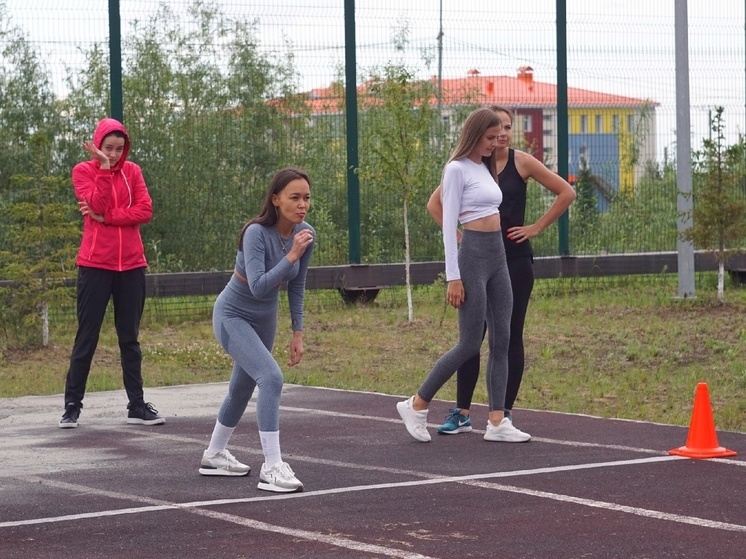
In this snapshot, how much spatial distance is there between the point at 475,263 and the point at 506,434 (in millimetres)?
1050

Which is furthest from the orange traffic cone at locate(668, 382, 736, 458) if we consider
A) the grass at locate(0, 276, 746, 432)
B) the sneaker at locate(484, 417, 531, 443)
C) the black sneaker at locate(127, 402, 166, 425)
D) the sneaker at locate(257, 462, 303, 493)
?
the black sneaker at locate(127, 402, 166, 425)

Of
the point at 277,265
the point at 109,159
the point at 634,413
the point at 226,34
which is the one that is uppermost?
the point at 226,34

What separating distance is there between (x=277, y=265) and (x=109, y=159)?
305 cm

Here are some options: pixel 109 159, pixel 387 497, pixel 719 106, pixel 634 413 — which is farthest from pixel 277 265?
pixel 719 106

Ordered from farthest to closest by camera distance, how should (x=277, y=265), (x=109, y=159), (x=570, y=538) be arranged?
(x=109, y=159) < (x=277, y=265) < (x=570, y=538)

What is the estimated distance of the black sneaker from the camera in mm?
9656

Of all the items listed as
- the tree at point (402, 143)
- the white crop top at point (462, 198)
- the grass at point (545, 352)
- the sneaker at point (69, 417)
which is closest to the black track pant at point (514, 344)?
the white crop top at point (462, 198)

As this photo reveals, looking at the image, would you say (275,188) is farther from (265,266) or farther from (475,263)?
(475,263)

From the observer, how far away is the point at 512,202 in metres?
8.96

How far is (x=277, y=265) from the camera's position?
7176mm

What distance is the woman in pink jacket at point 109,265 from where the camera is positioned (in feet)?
31.7

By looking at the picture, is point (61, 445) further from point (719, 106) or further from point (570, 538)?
point (719, 106)

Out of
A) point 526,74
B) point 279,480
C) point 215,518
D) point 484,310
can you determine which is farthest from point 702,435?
point 526,74

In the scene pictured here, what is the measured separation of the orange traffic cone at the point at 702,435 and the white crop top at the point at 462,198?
1.56 m
